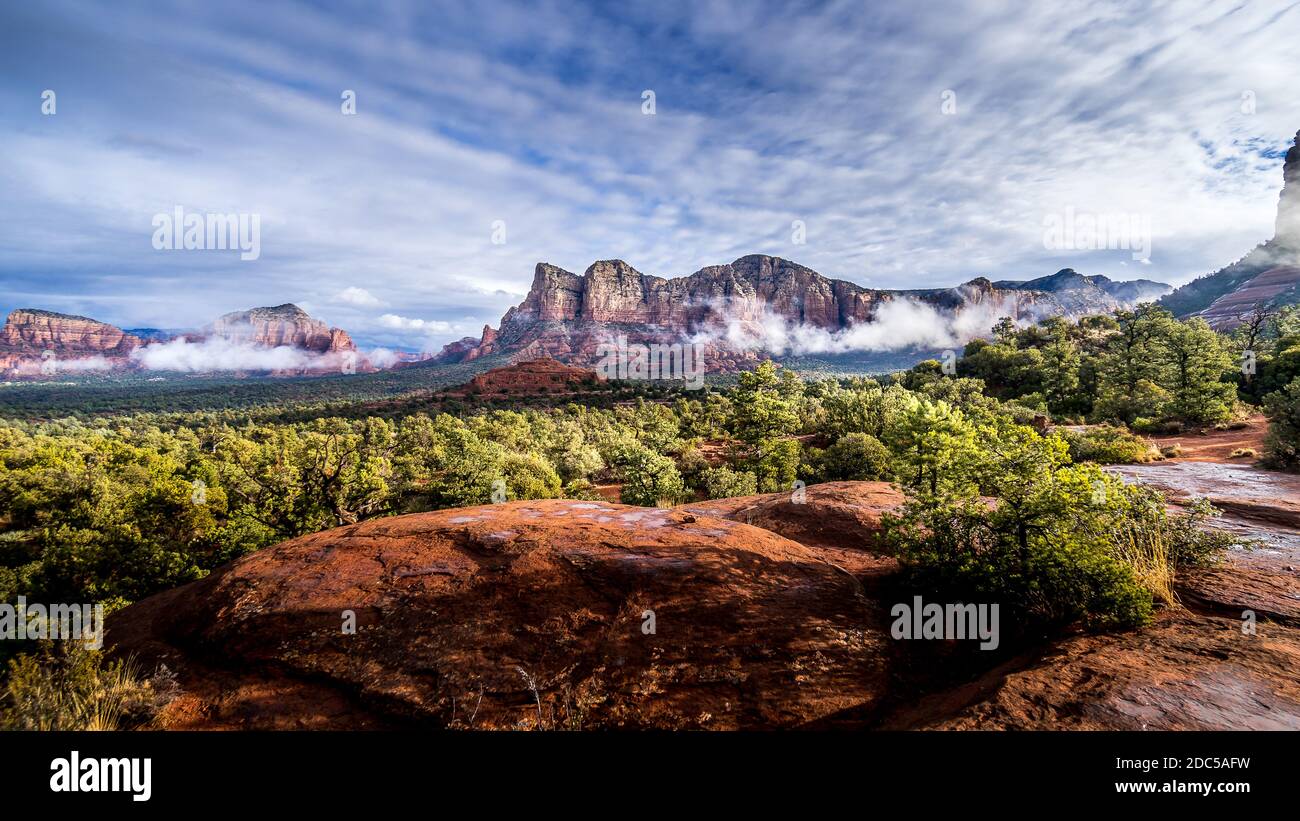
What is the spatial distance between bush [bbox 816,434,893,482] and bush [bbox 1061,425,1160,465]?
7.30m

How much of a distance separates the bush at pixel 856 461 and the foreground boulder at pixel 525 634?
57.2 feet

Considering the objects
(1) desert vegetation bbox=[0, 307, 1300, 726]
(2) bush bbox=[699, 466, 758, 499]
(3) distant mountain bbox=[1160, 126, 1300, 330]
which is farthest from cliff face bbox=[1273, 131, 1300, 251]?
(2) bush bbox=[699, 466, 758, 499]

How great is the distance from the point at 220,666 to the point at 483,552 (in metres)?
3.77

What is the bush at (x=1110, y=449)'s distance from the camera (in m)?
17.1

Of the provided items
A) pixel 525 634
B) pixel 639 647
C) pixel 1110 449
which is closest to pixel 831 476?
pixel 1110 449

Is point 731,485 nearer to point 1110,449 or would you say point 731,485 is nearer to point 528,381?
point 1110,449

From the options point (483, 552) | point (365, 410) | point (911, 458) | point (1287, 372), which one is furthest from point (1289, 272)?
point (365, 410)

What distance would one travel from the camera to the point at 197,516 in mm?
15781

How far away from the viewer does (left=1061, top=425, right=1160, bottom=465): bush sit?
17.1m

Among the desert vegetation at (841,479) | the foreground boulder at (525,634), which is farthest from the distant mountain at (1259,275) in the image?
the foreground boulder at (525,634)

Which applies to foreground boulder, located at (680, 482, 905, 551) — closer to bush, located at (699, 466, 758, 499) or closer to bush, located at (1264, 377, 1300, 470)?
bush, located at (699, 466, 758, 499)
